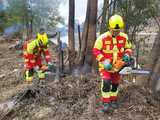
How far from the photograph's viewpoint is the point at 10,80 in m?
11.0

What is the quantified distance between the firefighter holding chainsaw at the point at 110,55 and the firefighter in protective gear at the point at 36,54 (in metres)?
3.99

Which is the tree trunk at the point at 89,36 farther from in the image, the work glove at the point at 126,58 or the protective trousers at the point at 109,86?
the work glove at the point at 126,58

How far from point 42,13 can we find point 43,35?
23.9 m

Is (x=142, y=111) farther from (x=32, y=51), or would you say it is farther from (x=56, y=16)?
(x=56, y=16)

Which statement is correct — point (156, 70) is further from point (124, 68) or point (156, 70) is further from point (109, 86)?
point (109, 86)

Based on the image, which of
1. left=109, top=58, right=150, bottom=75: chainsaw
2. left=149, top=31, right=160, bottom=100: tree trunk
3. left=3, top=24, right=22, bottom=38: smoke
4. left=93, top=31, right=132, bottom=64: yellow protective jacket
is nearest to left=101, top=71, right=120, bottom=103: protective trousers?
left=109, top=58, right=150, bottom=75: chainsaw

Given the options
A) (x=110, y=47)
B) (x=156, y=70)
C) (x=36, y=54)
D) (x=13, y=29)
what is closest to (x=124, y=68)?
(x=110, y=47)

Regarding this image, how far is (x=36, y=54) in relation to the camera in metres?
10.4

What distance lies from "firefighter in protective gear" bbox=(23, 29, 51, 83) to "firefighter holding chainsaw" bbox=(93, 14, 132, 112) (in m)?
3.99

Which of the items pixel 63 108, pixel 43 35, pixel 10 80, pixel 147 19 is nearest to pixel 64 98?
pixel 63 108

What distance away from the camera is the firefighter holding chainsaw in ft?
20.2

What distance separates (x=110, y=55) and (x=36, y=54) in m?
4.49

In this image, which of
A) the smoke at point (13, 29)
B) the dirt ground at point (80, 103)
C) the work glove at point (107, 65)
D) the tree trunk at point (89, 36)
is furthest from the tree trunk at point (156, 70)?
the smoke at point (13, 29)

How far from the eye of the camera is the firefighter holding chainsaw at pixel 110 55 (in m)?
6.16
